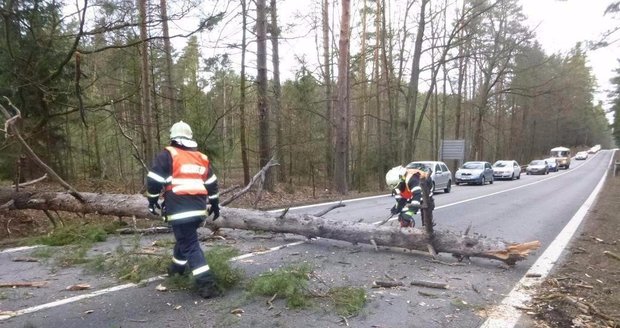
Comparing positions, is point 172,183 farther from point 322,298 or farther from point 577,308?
point 577,308

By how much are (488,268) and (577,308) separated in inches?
66.1

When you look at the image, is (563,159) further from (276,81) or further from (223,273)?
(223,273)

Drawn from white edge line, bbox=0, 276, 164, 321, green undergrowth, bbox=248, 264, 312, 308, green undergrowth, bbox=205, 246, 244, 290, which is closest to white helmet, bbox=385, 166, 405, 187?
green undergrowth, bbox=248, 264, 312, 308

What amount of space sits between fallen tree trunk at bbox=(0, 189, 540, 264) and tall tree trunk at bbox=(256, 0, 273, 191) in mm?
8697

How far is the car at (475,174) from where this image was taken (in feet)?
89.5

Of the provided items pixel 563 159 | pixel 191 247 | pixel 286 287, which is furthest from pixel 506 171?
pixel 191 247

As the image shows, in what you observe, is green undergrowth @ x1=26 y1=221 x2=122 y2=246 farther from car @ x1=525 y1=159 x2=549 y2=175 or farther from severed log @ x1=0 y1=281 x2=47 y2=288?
car @ x1=525 y1=159 x2=549 y2=175

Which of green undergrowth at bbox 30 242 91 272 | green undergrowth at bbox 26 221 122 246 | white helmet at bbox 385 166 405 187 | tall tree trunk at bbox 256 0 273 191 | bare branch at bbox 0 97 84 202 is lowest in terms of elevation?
green undergrowth at bbox 30 242 91 272

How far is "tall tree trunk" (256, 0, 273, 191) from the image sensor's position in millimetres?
15805

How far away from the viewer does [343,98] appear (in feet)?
60.7

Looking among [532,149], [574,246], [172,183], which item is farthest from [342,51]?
[532,149]

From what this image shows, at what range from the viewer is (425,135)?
53.2 metres

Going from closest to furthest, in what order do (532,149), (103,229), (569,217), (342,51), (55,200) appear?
(103,229)
(55,200)
(569,217)
(342,51)
(532,149)

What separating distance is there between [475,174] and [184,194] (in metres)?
25.7
